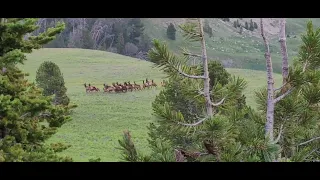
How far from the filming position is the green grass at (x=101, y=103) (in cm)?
1839

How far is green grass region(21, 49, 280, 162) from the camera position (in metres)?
18.4

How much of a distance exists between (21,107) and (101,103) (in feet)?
80.3

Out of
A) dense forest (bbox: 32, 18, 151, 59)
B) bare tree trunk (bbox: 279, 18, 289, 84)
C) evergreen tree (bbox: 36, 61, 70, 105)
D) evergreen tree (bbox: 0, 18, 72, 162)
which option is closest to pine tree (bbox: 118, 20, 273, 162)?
bare tree trunk (bbox: 279, 18, 289, 84)

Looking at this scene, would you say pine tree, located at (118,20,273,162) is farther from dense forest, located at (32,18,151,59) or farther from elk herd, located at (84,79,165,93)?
dense forest, located at (32,18,151,59)

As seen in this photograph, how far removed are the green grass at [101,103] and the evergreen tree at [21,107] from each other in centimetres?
140

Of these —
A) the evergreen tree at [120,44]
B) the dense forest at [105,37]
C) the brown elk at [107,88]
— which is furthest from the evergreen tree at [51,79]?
the evergreen tree at [120,44]

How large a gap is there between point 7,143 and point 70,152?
43.1 feet

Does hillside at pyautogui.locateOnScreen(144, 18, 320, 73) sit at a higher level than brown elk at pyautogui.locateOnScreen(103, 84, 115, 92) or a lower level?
higher

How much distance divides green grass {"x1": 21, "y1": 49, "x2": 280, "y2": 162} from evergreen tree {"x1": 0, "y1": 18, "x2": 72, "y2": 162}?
1.40 m

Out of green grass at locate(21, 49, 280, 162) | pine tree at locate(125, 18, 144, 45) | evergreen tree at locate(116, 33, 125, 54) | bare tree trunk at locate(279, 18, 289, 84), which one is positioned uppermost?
pine tree at locate(125, 18, 144, 45)

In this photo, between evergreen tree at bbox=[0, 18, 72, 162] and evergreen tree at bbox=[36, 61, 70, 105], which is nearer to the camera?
evergreen tree at bbox=[0, 18, 72, 162]

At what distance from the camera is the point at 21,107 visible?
176 inches

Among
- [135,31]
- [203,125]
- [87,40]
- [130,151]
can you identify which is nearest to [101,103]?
[203,125]
